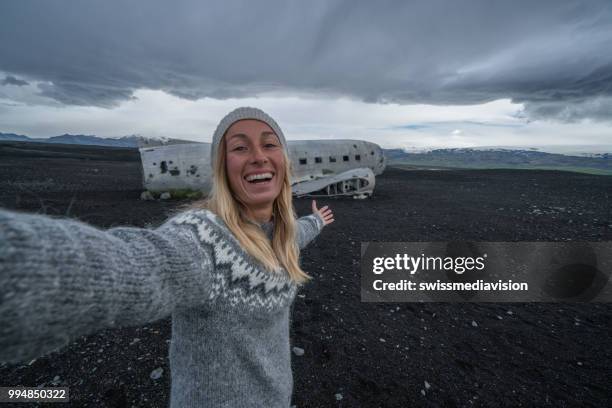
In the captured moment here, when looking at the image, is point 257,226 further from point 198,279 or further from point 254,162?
point 198,279

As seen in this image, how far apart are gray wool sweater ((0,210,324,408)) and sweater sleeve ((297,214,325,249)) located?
52.0 inches

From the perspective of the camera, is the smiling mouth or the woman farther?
the smiling mouth

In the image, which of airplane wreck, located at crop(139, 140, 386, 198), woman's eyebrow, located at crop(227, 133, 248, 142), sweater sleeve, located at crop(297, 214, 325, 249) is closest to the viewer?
woman's eyebrow, located at crop(227, 133, 248, 142)

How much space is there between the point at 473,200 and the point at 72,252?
24692 millimetres

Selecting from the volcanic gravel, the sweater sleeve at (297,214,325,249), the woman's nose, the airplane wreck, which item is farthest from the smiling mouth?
the airplane wreck

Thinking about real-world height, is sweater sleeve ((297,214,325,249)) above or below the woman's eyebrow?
below

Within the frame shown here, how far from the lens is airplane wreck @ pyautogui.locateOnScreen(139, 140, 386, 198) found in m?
17.6

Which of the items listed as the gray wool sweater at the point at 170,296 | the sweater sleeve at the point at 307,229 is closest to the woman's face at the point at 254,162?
the gray wool sweater at the point at 170,296

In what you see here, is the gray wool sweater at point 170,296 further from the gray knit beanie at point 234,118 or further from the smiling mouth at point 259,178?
the gray knit beanie at point 234,118

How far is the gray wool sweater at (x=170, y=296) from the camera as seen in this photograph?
0.88m

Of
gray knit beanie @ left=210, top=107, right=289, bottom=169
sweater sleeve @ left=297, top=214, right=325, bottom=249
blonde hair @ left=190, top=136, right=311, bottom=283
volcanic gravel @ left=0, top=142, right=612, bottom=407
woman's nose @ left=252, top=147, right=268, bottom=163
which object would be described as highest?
gray knit beanie @ left=210, top=107, right=289, bottom=169

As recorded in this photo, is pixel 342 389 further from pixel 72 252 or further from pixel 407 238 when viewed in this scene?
pixel 407 238

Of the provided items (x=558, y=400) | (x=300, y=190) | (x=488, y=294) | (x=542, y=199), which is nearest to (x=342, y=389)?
(x=558, y=400)

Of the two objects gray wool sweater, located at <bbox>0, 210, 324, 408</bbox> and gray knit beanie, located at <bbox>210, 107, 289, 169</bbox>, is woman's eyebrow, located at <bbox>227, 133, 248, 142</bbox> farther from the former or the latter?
gray wool sweater, located at <bbox>0, 210, 324, 408</bbox>
